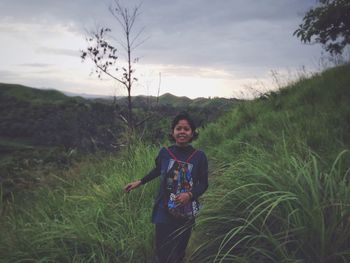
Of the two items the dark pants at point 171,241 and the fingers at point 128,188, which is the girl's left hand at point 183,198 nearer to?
the dark pants at point 171,241

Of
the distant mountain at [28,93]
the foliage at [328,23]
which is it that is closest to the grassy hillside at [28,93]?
the distant mountain at [28,93]

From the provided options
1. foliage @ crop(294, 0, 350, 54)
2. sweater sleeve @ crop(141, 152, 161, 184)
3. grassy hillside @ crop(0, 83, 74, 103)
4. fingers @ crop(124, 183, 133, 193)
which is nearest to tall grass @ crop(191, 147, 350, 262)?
sweater sleeve @ crop(141, 152, 161, 184)

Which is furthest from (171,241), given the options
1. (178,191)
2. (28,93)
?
(28,93)

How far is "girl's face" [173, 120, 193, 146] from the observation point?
3404 mm

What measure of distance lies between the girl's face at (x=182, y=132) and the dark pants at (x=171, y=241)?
2.33 ft

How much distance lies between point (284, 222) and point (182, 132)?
1.14 m

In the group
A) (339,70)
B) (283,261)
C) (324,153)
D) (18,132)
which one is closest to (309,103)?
(339,70)

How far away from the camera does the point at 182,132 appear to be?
340 cm

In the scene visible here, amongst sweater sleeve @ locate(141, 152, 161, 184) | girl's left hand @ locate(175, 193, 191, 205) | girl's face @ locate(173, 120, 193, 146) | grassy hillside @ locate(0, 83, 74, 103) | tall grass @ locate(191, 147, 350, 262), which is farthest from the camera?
grassy hillside @ locate(0, 83, 74, 103)

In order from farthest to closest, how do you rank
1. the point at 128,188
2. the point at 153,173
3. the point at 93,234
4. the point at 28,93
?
the point at 28,93, the point at 93,234, the point at 153,173, the point at 128,188

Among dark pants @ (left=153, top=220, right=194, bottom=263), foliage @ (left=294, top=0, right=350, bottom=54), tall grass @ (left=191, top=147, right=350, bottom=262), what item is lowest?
dark pants @ (left=153, top=220, right=194, bottom=263)

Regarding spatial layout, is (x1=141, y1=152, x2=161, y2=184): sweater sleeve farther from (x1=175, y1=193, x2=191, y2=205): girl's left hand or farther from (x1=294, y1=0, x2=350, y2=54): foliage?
(x1=294, y1=0, x2=350, y2=54): foliage

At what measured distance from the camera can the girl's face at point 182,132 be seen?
3.40 meters

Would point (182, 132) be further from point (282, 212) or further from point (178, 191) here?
point (282, 212)
